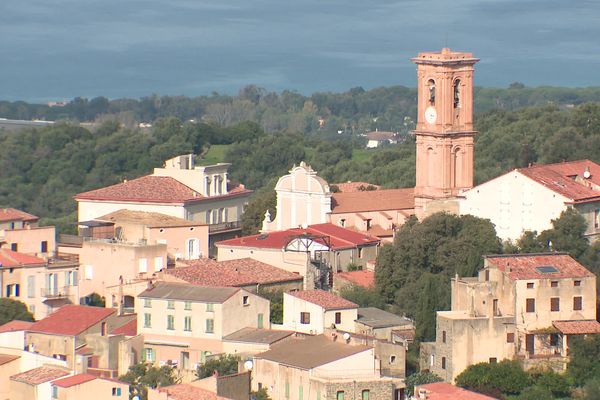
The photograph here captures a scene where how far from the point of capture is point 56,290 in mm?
56719

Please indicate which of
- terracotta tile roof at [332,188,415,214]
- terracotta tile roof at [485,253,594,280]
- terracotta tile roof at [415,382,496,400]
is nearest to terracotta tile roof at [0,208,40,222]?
terracotta tile roof at [332,188,415,214]

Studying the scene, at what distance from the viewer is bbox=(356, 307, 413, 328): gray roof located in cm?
5116

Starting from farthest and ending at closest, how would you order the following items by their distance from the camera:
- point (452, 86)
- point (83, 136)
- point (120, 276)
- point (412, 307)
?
1. point (83, 136)
2. point (452, 86)
3. point (120, 276)
4. point (412, 307)

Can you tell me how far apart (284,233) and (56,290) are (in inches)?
258

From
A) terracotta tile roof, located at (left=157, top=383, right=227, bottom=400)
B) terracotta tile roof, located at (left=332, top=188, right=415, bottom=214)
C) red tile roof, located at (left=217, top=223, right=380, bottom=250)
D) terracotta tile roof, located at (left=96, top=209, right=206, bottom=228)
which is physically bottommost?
terracotta tile roof, located at (left=157, top=383, right=227, bottom=400)

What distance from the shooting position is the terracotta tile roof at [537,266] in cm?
4966

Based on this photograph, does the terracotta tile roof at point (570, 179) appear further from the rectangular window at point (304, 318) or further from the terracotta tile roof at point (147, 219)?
the terracotta tile roof at point (147, 219)

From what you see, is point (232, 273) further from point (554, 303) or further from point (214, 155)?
point (214, 155)

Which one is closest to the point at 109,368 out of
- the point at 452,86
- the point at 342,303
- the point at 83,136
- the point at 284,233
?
the point at 342,303

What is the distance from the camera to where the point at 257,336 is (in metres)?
50.5

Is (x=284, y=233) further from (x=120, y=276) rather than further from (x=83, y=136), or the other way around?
(x=83, y=136)

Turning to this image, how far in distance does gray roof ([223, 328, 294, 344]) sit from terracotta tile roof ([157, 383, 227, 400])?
3229mm

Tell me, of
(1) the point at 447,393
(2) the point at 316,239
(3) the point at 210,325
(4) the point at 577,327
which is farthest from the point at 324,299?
(2) the point at 316,239

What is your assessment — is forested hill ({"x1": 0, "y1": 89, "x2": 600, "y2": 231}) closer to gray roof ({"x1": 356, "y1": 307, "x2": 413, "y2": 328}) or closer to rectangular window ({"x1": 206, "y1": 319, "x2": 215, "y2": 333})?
gray roof ({"x1": 356, "y1": 307, "x2": 413, "y2": 328})
